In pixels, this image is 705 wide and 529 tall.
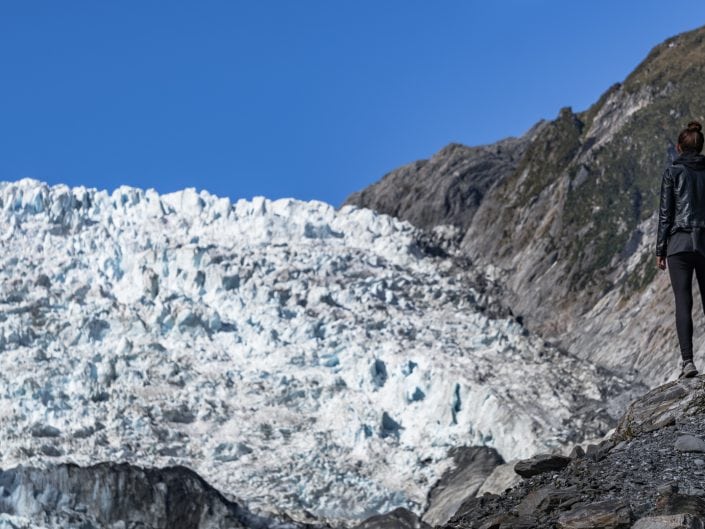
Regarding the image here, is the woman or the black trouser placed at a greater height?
the woman

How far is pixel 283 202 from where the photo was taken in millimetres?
63688

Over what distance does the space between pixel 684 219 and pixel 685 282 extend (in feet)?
1.77

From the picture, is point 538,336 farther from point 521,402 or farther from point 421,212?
point 421,212

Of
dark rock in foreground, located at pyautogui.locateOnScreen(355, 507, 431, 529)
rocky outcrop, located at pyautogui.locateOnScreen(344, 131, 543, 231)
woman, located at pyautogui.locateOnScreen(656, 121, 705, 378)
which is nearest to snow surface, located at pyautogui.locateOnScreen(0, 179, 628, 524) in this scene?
dark rock in foreground, located at pyautogui.locateOnScreen(355, 507, 431, 529)

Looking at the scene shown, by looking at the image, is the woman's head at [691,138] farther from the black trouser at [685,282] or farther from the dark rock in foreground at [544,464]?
the dark rock in foreground at [544,464]

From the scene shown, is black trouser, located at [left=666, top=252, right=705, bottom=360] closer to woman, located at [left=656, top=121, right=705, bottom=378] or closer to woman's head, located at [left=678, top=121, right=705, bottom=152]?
woman, located at [left=656, top=121, right=705, bottom=378]

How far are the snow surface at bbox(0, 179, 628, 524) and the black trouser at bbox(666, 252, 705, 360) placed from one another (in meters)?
29.8

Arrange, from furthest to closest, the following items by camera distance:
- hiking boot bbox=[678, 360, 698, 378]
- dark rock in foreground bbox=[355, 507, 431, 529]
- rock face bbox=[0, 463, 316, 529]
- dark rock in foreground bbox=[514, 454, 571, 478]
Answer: rock face bbox=[0, 463, 316, 529] → dark rock in foreground bbox=[355, 507, 431, 529] → dark rock in foreground bbox=[514, 454, 571, 478] → hiking boot bbox=[678, 360, 698, 378]

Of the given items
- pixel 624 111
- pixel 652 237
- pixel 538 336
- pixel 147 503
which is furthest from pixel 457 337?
pixel 624 111

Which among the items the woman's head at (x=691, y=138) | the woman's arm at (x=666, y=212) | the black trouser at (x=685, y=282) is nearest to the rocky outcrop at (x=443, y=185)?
the black trouser at (x=685, y=282)

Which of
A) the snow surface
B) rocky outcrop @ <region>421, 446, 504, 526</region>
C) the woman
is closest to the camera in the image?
the woman

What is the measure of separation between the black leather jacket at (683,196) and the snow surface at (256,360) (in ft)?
99.0

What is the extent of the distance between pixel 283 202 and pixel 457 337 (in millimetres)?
15460

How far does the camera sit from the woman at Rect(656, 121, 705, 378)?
35.8 ft
